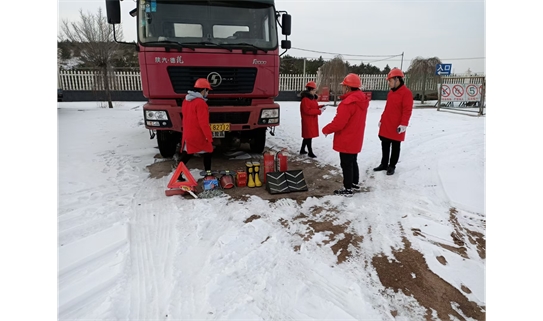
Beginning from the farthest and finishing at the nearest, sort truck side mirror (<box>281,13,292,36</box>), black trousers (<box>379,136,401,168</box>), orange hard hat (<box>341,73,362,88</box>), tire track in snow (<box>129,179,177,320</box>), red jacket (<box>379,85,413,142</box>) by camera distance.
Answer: truck side mirror (<box>281,13,292,36</box>), black trousers (<box>379,136,401,168</box>), red jacket (<box>379,85,413,142</box>), orange hard hat (<box>341,73,362,88</box>), tire track in snow (<box>129,179,177,320</box>)

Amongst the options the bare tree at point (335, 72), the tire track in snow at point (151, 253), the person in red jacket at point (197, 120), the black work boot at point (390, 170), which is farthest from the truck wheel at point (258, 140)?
the bare tree at point (335, 72)

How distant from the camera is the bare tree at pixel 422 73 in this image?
17781mm

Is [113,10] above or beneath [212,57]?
above

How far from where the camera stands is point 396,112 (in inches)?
192

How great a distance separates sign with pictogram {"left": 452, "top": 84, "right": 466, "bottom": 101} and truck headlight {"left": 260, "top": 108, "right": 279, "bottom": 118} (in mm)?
10773

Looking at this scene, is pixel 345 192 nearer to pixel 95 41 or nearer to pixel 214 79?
pixel 214 79

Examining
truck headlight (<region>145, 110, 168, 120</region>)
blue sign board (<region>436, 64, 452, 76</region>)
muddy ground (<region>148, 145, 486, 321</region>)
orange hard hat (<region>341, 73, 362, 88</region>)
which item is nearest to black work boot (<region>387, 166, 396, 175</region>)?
muddy ground (<region>148, 145, 486, 321</region>)

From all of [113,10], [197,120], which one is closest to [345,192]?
[197,120]

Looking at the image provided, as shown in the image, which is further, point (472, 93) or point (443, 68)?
point (443, 68)

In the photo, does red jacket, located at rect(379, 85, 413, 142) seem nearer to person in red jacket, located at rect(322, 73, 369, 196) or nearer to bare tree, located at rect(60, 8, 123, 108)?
person in red jacket, located at rect(322, 73, 369, 196)

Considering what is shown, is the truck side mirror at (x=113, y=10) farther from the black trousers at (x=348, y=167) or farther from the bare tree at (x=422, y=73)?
the bare tree at (x=422, y=73)

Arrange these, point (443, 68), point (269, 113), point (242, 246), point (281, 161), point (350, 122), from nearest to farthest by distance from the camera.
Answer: point (242, 246), point (350, 122), point (281, 161), point (269, 113), point (443, 68)

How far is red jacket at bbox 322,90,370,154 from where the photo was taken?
13.2 ft

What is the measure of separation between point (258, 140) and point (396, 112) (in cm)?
287
